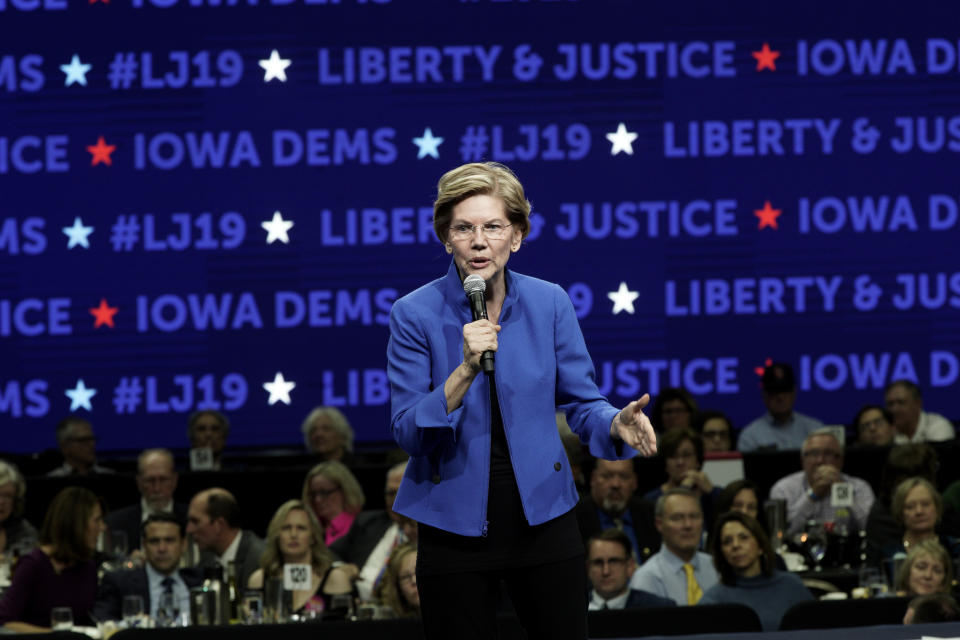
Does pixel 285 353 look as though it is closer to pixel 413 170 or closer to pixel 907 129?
pixel 413 170

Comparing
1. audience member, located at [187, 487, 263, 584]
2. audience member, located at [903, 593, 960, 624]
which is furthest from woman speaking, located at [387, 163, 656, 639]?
audience member, located at [187, 487, 263, 584]

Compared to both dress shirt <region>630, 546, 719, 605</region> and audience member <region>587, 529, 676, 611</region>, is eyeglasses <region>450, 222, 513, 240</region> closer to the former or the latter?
audience member <region>587, 529, 676, 611</region>

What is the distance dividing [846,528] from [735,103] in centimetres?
331

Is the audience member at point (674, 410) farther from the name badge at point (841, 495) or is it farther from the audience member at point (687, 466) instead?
the name badge at point (841, 495)

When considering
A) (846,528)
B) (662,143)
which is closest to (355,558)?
(846,528)

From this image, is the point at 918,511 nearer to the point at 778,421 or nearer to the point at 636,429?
the point at 778,421

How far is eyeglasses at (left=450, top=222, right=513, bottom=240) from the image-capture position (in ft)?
8.23

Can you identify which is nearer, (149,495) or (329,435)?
(149,495)

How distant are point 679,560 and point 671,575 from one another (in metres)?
0.09

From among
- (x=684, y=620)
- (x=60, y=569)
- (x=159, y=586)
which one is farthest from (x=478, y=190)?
(x=60, y=569)

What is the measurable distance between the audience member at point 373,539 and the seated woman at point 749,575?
60.9 inches

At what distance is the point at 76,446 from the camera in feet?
28.9

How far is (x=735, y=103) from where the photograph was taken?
956 centimetres

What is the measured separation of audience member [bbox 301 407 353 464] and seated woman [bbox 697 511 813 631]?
343cm
